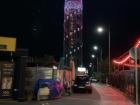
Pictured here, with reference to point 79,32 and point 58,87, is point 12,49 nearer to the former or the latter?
point 58,87

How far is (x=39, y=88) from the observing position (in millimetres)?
26094

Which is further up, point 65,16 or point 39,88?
point 65,16

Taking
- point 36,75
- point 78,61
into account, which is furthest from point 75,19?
point 36,75

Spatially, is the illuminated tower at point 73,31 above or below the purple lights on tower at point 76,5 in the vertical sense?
below

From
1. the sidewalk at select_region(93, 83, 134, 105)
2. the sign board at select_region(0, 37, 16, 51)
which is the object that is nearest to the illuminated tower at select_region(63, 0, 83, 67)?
the sidewalk at select_region(93, 83, 134, 105)

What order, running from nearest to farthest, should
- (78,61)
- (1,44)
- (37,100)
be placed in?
(37,100) → (1,44) → (78,61)

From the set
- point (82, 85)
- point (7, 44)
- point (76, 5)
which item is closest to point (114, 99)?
point (7, 44)

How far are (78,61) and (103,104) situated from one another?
121 meters

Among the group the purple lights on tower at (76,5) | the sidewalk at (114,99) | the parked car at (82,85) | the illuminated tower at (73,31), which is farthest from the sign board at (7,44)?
the purple lights on tower at (76,5)

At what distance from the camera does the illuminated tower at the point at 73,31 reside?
465 feet

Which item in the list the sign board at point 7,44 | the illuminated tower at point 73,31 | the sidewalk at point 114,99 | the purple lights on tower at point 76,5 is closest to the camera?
the sidewalk at point 114,99

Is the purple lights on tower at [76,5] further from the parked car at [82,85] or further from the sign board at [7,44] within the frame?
the sign board at [7,44]

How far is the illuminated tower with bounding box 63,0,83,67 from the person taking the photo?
142 meters

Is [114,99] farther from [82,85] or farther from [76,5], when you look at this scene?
[76,5]
